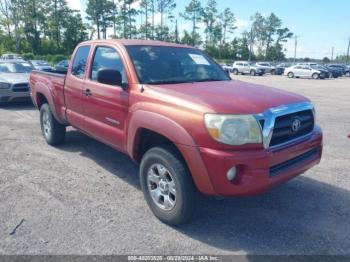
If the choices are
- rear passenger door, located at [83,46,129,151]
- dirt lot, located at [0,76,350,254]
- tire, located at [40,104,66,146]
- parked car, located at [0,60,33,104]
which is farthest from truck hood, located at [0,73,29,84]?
rear passenger door, located at [83,46,129,151]

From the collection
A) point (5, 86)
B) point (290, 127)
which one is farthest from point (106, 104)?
point (5, 86)

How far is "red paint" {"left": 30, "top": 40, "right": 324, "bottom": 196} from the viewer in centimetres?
301

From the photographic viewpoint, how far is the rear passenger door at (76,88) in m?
5.00

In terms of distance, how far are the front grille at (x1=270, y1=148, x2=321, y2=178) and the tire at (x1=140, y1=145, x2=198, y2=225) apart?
0.80 meters

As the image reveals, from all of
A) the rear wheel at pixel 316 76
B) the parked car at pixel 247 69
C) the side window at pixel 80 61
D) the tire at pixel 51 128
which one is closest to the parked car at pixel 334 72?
the rear wheel at pixel 316 76

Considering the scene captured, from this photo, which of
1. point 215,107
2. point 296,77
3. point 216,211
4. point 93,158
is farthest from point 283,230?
point 296,77

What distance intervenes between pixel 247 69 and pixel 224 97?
41.0 m

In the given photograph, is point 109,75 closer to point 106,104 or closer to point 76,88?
point 106,104

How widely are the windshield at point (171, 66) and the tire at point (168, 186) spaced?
3.29ft

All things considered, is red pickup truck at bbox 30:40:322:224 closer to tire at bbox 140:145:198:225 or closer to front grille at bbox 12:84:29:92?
tire at bbox 140:145:198:225

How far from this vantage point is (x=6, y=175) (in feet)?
16.1

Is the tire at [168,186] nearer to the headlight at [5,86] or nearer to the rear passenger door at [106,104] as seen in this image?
the rear passenger door at [106,104]

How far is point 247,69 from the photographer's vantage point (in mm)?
42719

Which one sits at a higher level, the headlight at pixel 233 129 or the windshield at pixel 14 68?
the windshield at pixel 14 68
